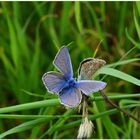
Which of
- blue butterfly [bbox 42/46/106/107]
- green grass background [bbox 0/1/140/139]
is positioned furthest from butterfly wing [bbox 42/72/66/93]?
green grass background [bbox 0/1/140/139]

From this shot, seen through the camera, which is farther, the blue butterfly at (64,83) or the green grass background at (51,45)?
the green grass background at (51,45)

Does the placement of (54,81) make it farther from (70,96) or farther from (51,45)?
(51,45)

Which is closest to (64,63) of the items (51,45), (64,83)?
(64,83)

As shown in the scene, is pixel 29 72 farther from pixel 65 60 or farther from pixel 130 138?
pixel 65 60

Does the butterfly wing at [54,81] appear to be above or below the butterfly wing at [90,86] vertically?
above

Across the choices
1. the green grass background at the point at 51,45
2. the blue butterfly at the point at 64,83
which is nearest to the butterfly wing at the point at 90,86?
the blue butterfly at the point at 64,83

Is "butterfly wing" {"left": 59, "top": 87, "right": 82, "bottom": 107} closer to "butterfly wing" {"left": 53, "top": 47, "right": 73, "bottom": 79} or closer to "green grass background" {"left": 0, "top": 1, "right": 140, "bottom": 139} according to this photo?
"butterfly wing" {"left": 53, "top": 47, "right": 73, "bottom": 79}

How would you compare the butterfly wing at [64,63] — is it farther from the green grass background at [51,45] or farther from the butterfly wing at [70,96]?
the green grass background at [51,45]
